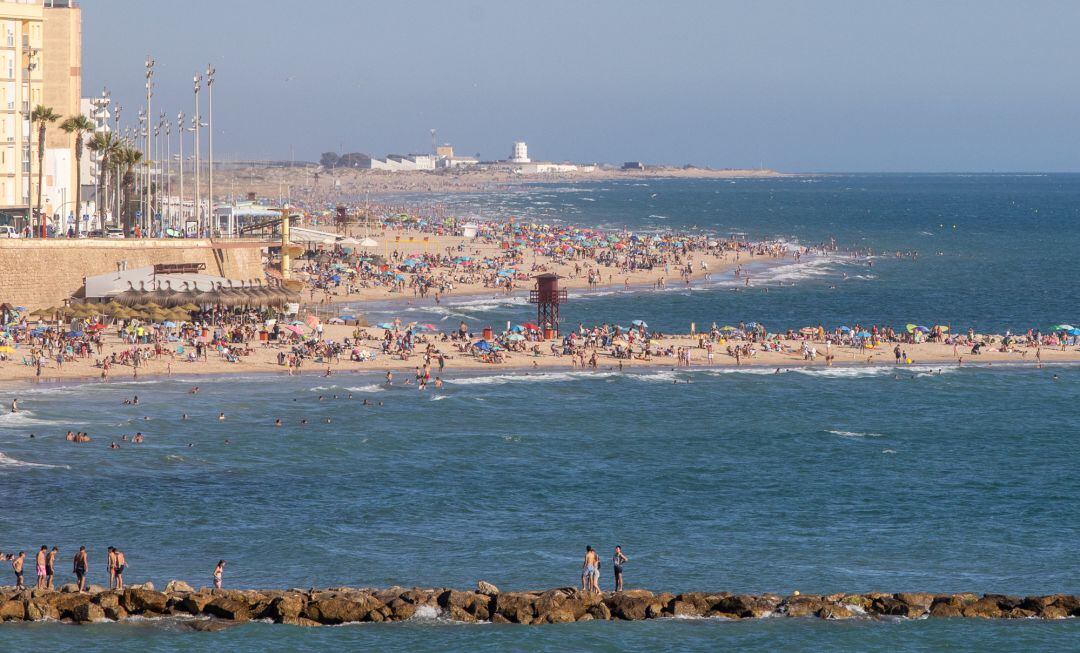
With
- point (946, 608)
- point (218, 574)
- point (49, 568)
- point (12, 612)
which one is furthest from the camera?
point (49, 568)

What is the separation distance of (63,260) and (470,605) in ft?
154

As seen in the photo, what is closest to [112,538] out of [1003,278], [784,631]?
[784,631]

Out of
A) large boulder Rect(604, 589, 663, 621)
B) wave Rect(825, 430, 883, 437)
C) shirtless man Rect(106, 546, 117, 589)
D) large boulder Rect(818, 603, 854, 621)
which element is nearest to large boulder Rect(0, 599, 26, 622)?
shirtless man Rect(106, 546, 117, 589)

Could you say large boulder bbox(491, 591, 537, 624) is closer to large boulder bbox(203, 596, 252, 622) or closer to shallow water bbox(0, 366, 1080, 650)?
shallow water bbox(0, 366, 1080, 650)

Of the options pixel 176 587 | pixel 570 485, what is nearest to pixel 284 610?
pixel 176 587

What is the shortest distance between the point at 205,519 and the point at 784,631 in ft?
53.5

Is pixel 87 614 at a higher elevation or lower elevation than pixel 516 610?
lower

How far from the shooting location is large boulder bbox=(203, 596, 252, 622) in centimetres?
3016

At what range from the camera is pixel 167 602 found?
30.4 metres

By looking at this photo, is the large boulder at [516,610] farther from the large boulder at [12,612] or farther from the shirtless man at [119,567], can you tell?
the large boulder at [12,612]

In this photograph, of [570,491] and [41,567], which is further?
[570,491]

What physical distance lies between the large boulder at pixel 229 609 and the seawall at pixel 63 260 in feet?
143

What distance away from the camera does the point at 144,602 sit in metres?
30.4

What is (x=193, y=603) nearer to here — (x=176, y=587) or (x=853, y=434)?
(x=176, y=587)
